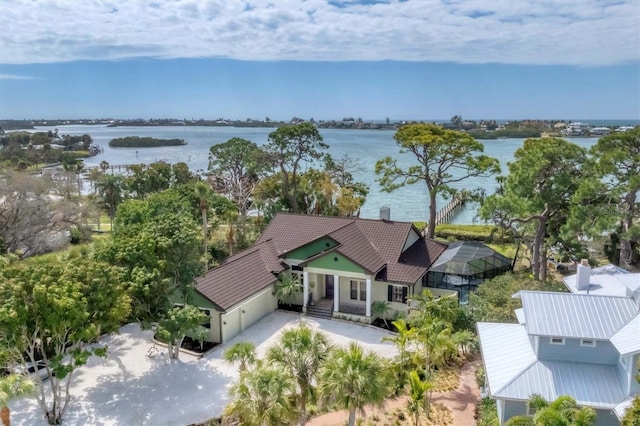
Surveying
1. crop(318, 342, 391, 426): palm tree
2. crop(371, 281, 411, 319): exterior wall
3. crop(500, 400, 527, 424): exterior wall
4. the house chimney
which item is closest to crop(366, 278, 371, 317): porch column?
crop(371, 281, 411, 319): exterior wall

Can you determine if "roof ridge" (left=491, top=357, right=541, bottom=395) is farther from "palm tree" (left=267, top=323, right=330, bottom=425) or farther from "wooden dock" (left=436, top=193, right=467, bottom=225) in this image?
"wooden dock" (left=436, top=193, right=467, bottom=225)

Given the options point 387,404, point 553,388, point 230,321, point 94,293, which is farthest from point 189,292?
point 553,388

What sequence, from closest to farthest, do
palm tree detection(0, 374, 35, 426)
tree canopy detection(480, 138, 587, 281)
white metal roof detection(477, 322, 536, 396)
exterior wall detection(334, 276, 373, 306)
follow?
palm tree detection(0, 374, 35, 426), white metal roof detection(477, 322, 536, 396), tree canopy detection(480, 138, 587, 281), exterior wall detection(334, 276, 373, 306)

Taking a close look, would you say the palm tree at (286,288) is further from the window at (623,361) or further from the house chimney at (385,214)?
the window at (623,361)

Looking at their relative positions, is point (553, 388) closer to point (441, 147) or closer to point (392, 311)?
point (392, 311)

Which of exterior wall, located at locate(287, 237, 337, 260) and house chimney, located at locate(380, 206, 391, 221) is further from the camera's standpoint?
house chimney, located at locate(380, 206, 391, 221)

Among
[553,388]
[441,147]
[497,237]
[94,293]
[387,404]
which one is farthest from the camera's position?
[497,237]

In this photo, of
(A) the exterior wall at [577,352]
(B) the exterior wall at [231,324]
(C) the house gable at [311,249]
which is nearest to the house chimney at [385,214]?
(C) the house gable at [311,249]
